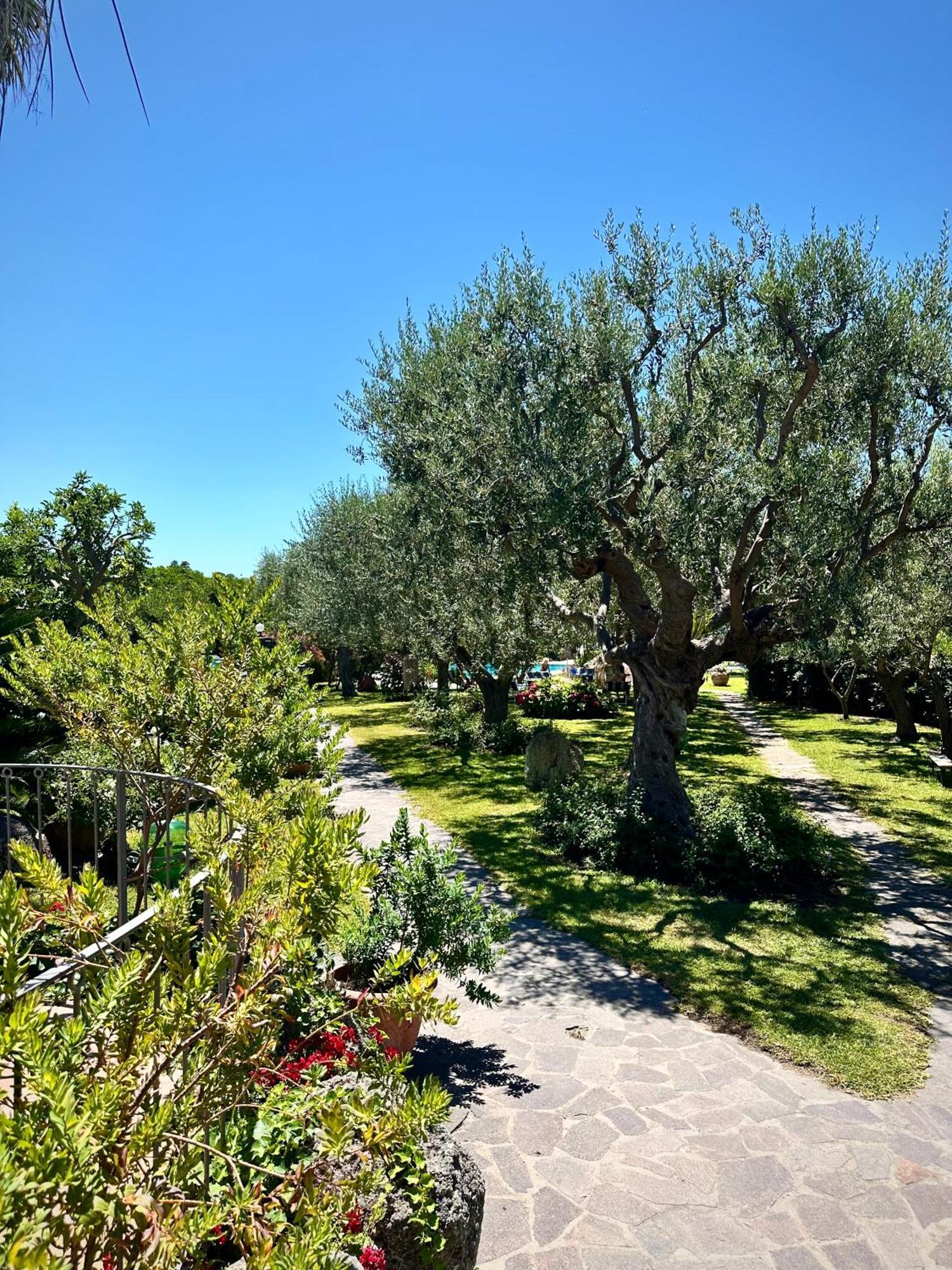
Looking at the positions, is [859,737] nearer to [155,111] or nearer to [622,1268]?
[622,1268]

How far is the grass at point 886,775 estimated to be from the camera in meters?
12.7

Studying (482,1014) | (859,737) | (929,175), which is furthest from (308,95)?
(859,737)

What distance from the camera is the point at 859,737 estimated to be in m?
22.7

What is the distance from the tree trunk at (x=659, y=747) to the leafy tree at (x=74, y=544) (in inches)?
513

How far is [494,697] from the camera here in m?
23.4

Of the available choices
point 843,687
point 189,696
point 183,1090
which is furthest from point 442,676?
point 183,1090

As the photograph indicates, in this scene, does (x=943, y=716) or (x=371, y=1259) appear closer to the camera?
(x=371, y=1259)

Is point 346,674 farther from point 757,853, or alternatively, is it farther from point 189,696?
point 189,696

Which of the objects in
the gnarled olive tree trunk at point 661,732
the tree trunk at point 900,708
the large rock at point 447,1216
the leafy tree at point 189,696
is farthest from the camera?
the tree trunk at point 900,708

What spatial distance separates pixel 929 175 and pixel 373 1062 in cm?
1243

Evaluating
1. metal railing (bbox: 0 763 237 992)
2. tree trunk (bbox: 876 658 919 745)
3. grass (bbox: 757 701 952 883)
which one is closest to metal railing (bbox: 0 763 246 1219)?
metal railing (bbox: 0 763 237 992)

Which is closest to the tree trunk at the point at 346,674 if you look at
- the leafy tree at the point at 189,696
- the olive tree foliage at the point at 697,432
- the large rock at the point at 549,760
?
the large rock at the point at 549,760

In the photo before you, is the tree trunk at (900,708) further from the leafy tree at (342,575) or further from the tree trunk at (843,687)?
the leafy tree at (342,575)

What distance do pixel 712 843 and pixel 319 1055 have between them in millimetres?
7503
